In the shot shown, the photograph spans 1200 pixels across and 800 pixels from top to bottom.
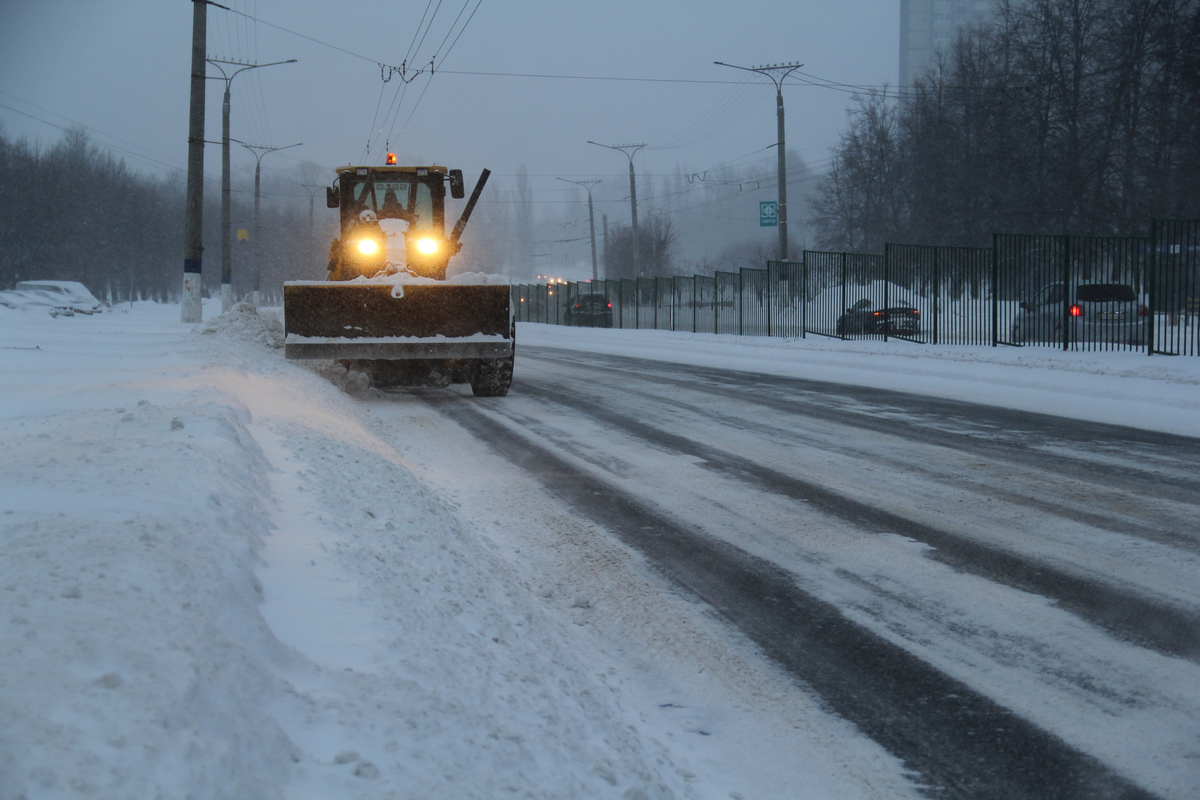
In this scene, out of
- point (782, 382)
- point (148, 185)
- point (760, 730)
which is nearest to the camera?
point (760, 730)

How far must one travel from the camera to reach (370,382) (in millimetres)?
13188

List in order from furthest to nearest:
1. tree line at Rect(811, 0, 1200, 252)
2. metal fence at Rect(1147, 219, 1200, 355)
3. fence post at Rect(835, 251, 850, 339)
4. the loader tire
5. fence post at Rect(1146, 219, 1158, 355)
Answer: tree line at Rect(811, 0, 1200, 252)
fence post at Rect(835, 251, 850, 339)
fence post at Rect(1146, 219, 1158, 355)
metal fence at Rect(1147, 219, 1200, 355)
the loader tire

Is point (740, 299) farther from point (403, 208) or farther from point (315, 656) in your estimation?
point (315, 656)

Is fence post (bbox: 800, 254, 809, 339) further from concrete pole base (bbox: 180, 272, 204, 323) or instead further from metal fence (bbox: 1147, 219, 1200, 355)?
concrete pole base (bbox: 180, 272, 204, 323)

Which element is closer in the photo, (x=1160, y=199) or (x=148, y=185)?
(x=1160, y=199)

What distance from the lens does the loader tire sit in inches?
459

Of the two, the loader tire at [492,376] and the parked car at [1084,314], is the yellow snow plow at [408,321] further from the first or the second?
the parked car at [1084,314]

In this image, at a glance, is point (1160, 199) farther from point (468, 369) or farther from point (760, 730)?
point (760, 730)

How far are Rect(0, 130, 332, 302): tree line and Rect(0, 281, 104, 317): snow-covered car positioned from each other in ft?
36.8

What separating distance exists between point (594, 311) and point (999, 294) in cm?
2440

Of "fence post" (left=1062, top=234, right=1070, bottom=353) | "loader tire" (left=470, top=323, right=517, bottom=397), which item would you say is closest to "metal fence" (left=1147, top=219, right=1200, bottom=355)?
"fence post" (left=1062, top=234, right=1070, bottom=353)

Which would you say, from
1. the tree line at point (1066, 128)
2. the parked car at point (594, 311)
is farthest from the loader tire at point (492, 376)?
the parked car at point (594, 311)

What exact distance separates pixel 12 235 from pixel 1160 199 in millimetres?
63758

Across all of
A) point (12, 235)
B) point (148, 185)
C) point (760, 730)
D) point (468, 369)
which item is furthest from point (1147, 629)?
point (148, 185)
